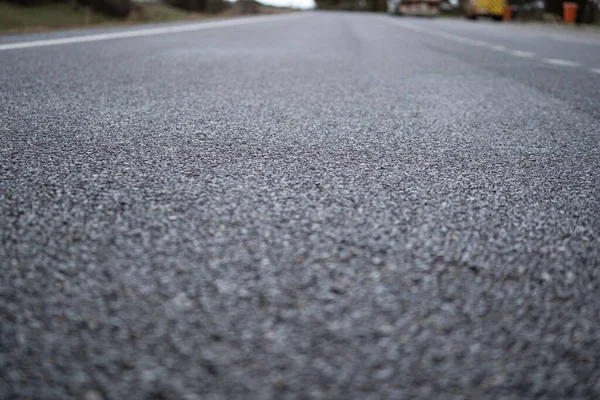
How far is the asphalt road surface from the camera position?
0.69m

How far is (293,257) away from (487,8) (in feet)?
98.8

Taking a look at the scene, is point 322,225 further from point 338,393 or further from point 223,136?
point 223,136

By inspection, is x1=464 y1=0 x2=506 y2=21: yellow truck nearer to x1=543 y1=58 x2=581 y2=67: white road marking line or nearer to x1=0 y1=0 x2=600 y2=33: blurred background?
x1=0 y1=0 x2=600 y2=33: blurred background

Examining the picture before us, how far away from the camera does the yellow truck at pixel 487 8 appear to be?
2722 centimetres

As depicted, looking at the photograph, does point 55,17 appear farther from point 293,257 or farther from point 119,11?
point 293,257

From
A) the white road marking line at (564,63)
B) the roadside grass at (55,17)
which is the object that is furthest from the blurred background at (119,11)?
the white road marking line at (564,63)

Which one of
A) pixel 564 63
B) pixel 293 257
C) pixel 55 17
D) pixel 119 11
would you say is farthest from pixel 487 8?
pixel 293 257

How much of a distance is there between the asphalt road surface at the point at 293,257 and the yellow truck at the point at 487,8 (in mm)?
28216

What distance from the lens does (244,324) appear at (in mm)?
771

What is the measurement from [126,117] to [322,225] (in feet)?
4.17

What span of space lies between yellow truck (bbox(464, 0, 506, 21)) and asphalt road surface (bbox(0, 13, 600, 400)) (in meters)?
28.2

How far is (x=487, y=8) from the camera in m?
27.5

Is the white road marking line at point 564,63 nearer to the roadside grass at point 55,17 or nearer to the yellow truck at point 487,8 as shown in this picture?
the roadside grass at point 55,17

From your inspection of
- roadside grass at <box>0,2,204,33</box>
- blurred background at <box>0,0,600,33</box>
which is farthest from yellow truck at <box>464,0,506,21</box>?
roadside grass at <box>0,2,204,33</box>
